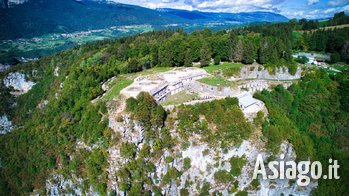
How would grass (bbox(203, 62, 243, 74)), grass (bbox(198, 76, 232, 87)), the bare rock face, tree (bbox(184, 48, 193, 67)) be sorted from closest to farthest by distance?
grass (bbox(198, 76, 232, 87)) < grass (bbox(203, 62, 243, 74)) < tree (bbox(184, 48, 193, 67)) < the bare rock face

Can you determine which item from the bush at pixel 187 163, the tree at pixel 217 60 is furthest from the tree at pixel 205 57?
the bush at pixel 187 163

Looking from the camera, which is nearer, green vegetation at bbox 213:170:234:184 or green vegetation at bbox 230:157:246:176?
green vegetation at bbox 213:170:234:184

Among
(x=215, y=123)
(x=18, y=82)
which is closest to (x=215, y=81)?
(x=215, y=123)

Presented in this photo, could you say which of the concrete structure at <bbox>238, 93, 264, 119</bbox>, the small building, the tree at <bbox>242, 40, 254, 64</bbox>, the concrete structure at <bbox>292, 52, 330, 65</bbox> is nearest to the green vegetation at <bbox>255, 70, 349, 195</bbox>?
the concrete structure at <bbox>238, 93, 264, 119</bbox>

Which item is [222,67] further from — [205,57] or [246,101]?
[246,101]

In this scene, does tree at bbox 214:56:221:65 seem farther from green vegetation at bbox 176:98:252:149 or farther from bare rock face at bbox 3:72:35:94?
bare rock face at bbox 3:72:35:94
